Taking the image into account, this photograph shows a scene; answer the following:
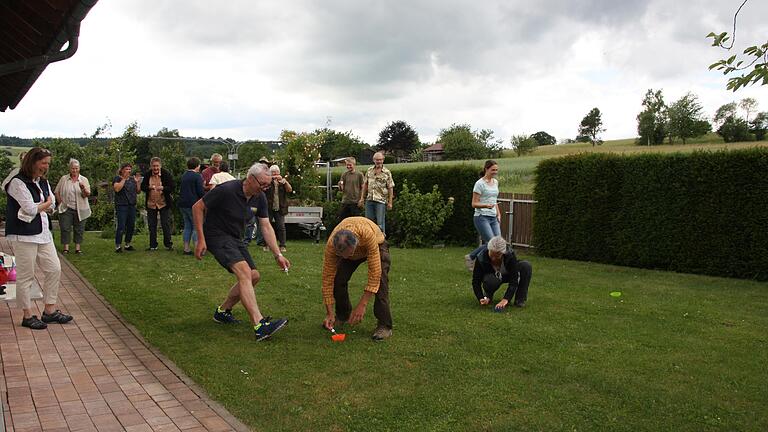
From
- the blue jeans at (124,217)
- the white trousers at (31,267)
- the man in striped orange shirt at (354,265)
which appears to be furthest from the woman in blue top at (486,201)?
the blue jeans at (124,217)

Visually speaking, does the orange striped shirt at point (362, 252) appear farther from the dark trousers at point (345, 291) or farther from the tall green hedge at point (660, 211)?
the tall green hedge at point (660, 211)

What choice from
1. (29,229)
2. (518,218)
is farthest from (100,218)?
(29,229)

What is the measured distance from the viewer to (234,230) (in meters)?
6.13

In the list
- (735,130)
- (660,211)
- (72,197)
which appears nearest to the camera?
(72,197)

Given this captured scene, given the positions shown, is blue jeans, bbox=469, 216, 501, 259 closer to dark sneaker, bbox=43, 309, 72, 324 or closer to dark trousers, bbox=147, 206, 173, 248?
dark sneaker, bbox=43, 309, 72, 324

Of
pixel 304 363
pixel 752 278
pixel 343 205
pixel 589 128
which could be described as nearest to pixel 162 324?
pixel 304 363

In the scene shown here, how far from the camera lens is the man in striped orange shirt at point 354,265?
5734 millimetres

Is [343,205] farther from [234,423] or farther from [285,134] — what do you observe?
[234,423]

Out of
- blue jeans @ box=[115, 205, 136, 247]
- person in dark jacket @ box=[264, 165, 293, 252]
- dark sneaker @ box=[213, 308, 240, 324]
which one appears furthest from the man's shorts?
person in dark jacket @ box=[264, 165, 293, 252]

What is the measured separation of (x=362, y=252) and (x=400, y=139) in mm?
60238

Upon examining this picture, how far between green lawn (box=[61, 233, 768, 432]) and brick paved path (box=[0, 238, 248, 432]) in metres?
0.22

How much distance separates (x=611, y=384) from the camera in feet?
15.7

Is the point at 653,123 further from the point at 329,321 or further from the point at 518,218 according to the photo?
the point at 329,321

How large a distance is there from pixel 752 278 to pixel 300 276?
769 centimetres
